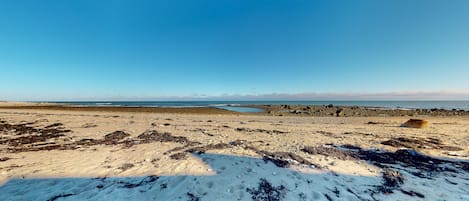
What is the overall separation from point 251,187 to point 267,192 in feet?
1.18

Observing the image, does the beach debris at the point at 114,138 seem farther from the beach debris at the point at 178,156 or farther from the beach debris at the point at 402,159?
the beach debris at the point at 402,159

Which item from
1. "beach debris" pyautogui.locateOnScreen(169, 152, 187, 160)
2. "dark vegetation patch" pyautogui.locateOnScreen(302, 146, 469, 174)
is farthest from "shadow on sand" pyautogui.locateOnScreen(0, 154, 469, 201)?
"beach debris" pyautogui.locateOnScreen(169, 152, 187, 160)

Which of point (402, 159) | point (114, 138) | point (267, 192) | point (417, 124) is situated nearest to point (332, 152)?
point (402, 159)

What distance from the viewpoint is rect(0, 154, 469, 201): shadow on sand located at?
156 inches

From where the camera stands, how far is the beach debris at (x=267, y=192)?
3.99 meters

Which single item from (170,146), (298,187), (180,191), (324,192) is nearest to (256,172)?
(298,187)

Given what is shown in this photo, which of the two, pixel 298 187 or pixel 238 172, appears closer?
pixel 298 187

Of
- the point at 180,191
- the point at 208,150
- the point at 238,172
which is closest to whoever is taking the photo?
the point at 180,191

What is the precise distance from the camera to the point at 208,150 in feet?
23.0

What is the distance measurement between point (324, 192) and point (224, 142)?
15.2 feet

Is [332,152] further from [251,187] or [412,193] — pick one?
[251,187]

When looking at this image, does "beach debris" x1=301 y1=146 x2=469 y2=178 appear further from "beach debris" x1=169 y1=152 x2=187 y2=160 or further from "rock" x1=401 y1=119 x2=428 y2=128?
"rock" x1=401 y1=119 x2=428 y2=128

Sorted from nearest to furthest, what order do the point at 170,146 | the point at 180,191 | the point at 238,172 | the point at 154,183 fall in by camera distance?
the point at 180,191 < the point at 154,183 < the point at 238,172 < the point at 170,146

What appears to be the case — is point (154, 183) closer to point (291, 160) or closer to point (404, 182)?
point (291, 160)
